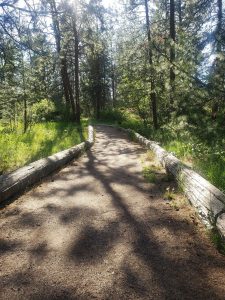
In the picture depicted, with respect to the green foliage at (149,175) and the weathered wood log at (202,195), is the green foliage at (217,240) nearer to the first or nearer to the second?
the weathered wood log at (202,195)

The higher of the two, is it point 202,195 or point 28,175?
point 28,175

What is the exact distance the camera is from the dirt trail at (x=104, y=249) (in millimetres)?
3311

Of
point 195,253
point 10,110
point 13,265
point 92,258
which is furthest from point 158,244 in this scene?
point 10,110

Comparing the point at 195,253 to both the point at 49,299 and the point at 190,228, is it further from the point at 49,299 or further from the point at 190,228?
the point at 49,299

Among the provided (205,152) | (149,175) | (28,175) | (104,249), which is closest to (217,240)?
(104,249)

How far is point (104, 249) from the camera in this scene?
4180 mm

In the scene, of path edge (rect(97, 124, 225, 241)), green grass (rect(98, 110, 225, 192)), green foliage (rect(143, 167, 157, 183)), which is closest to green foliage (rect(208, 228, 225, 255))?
path edge (rect(97, 124, 225, 241))

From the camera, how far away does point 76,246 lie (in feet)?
14.0

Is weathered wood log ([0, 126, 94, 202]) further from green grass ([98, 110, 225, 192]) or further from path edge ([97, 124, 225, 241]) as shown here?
green grass ([98, 110, 225, 192])

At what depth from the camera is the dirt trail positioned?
3.31 metres

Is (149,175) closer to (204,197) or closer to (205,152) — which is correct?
(205,152)

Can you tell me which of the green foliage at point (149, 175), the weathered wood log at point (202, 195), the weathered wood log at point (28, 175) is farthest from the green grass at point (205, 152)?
the weathered wood log at point (28, 175)

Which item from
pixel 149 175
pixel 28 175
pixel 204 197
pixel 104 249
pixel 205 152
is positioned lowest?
pixel 104 249

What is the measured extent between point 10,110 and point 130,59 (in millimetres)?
8355
